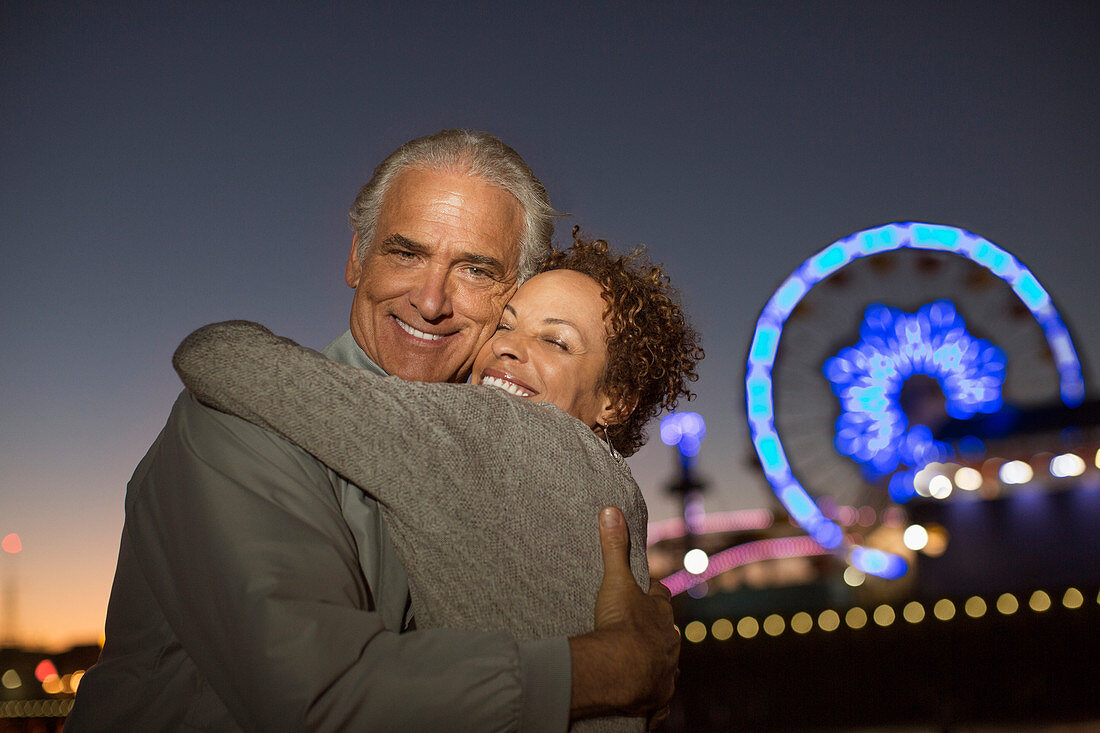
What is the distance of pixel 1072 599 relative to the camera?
21234 mm

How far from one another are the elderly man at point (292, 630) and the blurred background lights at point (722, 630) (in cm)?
2565

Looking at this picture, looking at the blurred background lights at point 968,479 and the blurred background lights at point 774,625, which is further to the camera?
the blurred background lights at point 968,479

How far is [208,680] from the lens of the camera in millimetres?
1558

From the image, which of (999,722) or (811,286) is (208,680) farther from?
(999,722)

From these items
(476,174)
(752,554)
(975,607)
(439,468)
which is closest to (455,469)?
(439,468)

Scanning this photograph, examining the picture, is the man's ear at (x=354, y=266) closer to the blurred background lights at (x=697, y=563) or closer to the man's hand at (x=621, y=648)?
the man's hand at (x=621, y=648)

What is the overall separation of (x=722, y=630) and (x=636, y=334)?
2563cm

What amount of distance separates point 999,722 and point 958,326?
892 centimetres

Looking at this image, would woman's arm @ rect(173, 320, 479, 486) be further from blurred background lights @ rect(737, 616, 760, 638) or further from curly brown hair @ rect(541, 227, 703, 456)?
blurred background lights @ rect(737, 616, 760, 638)

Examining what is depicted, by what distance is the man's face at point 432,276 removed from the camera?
8.73ft

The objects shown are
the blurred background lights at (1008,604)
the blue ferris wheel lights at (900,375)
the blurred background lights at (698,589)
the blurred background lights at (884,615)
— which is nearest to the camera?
the blue ferris wheel lights at (900,375)

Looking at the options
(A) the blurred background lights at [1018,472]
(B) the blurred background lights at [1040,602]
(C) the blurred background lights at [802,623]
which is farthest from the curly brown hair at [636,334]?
(A) the blurred background lights at [1018,472]

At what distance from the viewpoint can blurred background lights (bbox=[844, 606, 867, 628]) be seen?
24.1 metres

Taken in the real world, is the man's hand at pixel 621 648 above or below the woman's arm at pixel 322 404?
below
